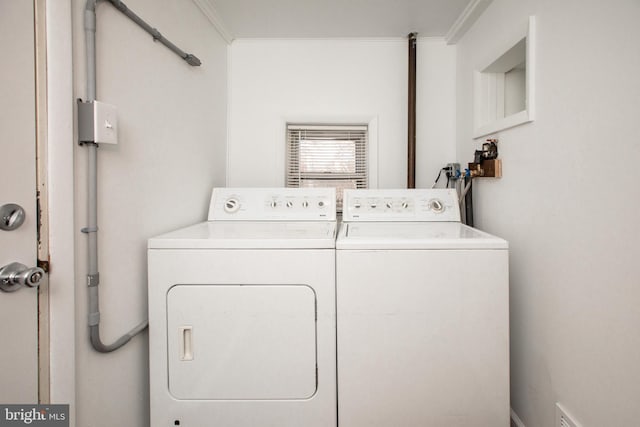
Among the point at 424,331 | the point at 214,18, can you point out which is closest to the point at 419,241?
the point at 424,331

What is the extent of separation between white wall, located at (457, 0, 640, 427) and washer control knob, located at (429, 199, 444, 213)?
35 cm

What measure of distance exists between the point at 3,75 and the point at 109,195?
439 mm

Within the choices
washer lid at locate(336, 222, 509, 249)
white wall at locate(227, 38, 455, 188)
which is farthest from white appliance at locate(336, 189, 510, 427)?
white wall at locate(227, 38, 455, 188)

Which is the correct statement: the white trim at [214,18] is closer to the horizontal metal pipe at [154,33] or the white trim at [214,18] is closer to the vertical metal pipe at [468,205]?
the horizontal metal pipe at [154,33]

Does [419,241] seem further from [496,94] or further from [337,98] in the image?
[337,98]

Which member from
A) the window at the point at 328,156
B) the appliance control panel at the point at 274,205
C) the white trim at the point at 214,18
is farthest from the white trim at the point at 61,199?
the window at the point at 328,156

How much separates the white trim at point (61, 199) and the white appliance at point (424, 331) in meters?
0.90

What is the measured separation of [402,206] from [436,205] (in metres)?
0.21

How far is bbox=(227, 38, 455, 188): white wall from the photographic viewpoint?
2205 millimetres

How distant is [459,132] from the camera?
214 centimetres

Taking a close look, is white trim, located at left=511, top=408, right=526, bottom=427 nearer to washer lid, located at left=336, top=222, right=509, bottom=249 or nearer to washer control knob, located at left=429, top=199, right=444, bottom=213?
washer lid, located at left=336, top=222, right=509, bottom=249

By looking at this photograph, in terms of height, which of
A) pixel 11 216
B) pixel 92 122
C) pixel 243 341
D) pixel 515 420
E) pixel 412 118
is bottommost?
pixel 515 420

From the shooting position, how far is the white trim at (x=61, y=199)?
883 millimetres

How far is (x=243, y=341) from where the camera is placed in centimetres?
118
